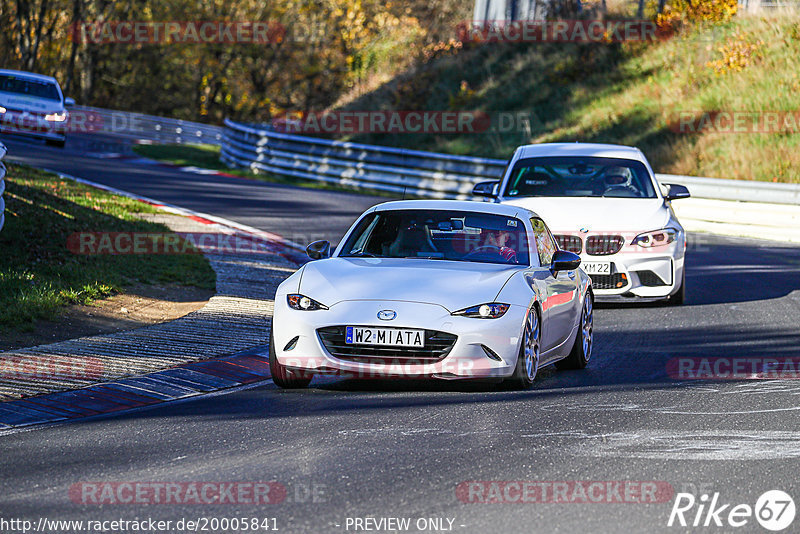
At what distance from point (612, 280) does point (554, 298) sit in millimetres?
4239

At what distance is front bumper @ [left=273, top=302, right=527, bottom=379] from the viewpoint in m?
8.42

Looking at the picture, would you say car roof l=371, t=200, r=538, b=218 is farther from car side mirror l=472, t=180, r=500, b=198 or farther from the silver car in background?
the silver car in background

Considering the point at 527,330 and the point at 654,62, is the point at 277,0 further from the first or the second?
the point at 527,330

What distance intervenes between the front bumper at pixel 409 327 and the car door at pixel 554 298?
0.79 metres

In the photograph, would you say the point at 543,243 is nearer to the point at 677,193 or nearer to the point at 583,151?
the point at 677,193

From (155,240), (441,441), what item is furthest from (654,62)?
(441,441)

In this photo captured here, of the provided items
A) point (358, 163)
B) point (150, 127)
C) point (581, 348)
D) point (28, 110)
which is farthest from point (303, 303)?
point (150, 127)

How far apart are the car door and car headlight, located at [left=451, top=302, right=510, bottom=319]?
739 mm

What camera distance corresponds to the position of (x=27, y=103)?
101 feet

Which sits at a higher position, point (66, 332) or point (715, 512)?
point (715, 512)

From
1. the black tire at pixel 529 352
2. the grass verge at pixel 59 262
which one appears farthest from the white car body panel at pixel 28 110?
the black tire at pixel 529 352

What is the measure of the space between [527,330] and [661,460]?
7.40ft

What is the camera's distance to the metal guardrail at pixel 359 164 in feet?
95.6

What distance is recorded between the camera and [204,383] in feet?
Answer: 30.0
